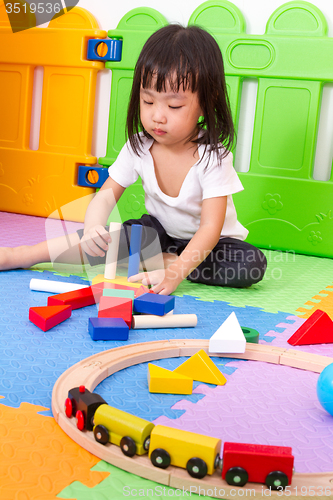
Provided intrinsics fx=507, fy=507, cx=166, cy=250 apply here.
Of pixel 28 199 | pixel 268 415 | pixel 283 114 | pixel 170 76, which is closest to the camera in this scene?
pixel 268 415

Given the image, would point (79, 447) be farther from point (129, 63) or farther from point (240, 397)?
point (129, 63)

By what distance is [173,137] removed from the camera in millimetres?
975

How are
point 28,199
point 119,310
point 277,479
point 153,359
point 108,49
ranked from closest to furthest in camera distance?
point 277,479
point 153,359
point 119,310
point 108,49
point 28,199

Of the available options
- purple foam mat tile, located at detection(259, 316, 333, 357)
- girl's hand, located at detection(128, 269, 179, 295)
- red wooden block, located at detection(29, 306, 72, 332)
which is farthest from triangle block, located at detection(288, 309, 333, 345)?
red wooden block, located at detection(29, 306, 72, 332)

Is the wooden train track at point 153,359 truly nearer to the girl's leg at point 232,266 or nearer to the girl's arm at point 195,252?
the girl's arm at point 195,252

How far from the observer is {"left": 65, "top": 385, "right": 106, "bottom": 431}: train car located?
46cm

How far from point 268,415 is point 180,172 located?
2.01ft

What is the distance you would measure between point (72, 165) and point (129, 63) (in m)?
0.35

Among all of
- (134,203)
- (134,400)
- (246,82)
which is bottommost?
(134,400)

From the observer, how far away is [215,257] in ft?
3.55

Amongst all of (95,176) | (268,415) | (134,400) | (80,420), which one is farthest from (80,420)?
(95,176)

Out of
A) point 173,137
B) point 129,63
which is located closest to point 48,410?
point 173,137

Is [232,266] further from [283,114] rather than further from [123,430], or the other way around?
[123,430]

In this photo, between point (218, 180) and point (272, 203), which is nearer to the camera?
point (218, 180)
